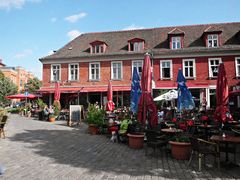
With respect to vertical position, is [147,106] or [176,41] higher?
[176,41]

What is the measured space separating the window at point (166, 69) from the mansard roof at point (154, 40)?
1205 millimetres

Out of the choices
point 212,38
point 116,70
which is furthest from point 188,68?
point 116,70

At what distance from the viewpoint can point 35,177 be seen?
5328mm

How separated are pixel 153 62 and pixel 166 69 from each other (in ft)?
5.41

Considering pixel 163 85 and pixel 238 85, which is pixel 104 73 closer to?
pixel 163 85

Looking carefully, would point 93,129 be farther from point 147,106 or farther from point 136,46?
point 136,46

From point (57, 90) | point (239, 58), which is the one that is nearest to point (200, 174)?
point (57, 90)

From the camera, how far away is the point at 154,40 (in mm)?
Result: 26625

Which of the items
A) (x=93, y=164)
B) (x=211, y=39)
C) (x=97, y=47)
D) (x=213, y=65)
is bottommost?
(x=93, y=164)

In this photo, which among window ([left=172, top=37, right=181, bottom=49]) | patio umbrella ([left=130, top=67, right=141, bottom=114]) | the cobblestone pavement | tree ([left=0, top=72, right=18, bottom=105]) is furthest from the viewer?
tree ([left=0, top=72, right=18, bottom=105])

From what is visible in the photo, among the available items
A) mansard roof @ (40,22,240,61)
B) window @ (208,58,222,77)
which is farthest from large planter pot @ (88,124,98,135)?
window @ (208,58,222,77)

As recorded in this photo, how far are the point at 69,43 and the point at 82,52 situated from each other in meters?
3.66

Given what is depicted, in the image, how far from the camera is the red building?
23.5 metres

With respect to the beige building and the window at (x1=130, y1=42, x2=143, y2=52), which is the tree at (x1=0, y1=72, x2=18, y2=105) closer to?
the beige building
